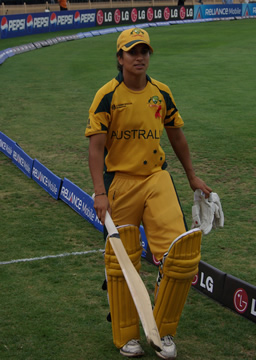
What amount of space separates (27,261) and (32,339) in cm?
179

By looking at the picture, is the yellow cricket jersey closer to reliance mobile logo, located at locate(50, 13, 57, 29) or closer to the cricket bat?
the cricket bat

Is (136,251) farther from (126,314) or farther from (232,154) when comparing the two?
(232,154)

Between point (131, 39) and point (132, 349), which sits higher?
point (131, 39)

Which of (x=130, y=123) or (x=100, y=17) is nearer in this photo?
(x=130, y=123)

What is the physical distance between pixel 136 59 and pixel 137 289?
1.71m

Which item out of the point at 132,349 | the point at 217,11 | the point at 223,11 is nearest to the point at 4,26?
the point at 217,11

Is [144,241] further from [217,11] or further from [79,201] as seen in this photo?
[217,11]

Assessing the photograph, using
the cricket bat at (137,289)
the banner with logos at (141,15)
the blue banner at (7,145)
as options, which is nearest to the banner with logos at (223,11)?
the banner with logos at (141,15)

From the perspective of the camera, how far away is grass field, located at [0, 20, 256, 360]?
5.20m

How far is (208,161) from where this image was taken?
35.5 feet

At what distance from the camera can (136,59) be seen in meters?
4.80

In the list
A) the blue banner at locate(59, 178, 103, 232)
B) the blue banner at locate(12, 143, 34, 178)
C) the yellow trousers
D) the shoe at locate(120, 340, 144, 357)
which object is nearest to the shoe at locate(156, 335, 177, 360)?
the shoe at locate(120, 340, 144, 357)

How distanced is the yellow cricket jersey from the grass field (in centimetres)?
144

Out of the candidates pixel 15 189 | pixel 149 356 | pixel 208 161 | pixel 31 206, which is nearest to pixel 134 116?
pixel 149 356
